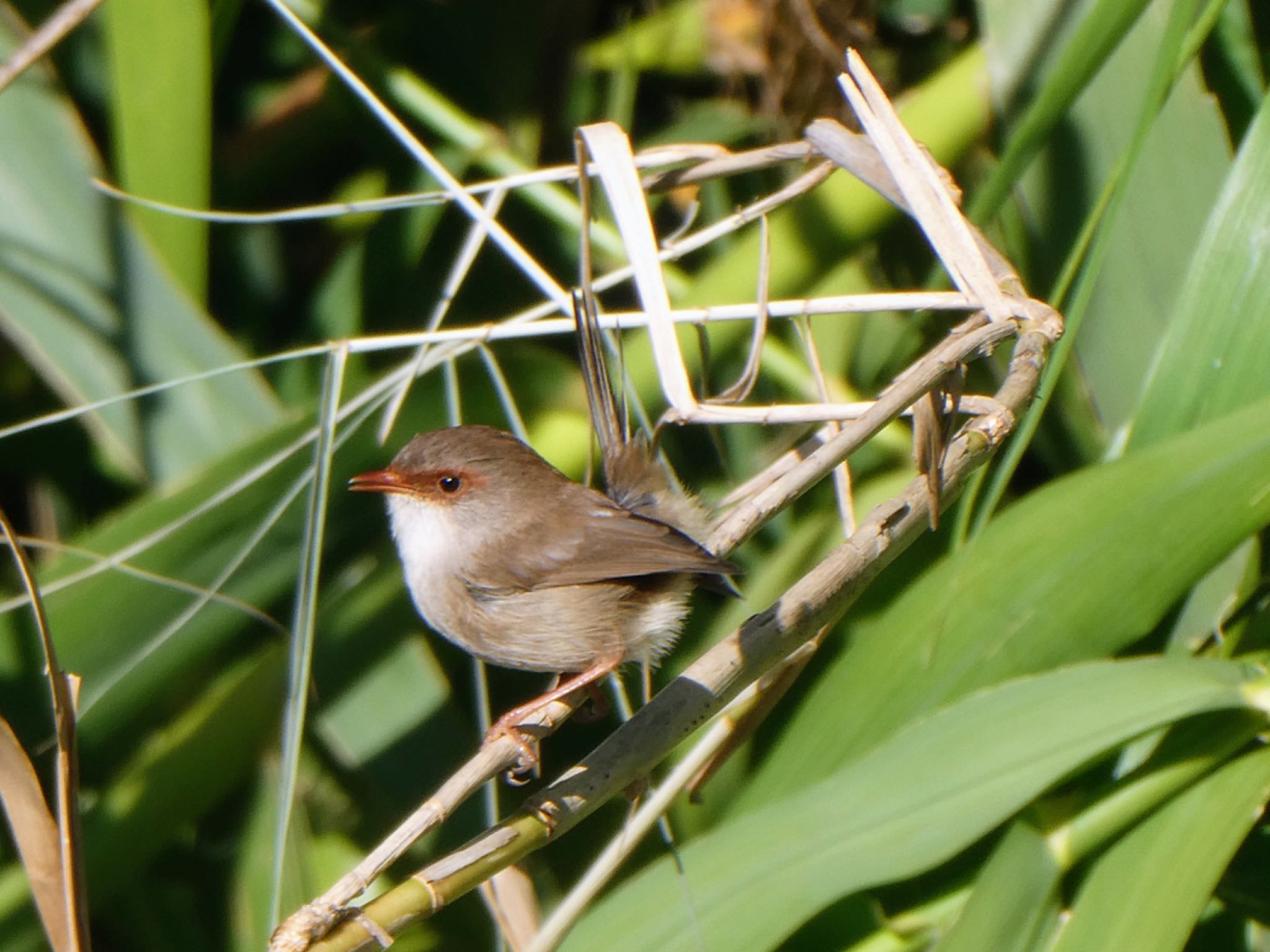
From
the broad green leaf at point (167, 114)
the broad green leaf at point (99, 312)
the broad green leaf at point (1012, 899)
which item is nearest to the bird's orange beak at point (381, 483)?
the broad green leaf at point (99, 312)

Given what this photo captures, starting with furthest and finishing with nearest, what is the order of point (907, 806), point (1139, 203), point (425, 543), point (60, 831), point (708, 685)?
point (1139, 203) → point (425, 543) → point (907, 806) → point (708, 685) → point (60, 831)

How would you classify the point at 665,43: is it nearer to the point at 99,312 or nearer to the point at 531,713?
the point at 99,312

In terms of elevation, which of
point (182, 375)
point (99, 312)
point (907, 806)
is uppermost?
point (99, 312)

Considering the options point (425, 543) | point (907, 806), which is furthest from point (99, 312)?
point (907, 806)

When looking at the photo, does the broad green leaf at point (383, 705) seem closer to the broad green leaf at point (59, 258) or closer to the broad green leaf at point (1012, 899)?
the broad green leaf at point (59, 258)

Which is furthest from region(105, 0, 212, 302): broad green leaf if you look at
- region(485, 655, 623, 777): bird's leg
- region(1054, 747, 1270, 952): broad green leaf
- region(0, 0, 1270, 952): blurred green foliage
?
region(1054, 747, 1270, 952): broad green leaf

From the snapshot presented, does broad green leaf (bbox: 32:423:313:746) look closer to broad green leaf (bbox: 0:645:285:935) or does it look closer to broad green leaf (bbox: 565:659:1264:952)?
broad green leaf (bbox: 0:645:285:935)
